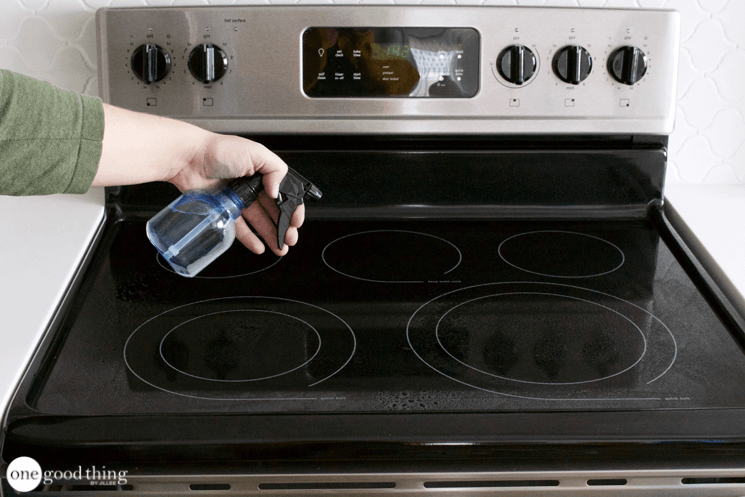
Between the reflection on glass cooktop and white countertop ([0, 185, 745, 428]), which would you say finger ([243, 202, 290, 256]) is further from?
white countertop ([0, 185, 745, 428])

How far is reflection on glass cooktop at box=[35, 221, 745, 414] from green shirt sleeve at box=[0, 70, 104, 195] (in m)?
0.20

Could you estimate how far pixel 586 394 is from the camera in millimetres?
677

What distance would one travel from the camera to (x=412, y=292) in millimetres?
884

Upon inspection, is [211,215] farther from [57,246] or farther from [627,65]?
[627,65]

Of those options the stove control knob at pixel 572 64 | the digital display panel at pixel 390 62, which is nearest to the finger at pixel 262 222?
the digital display panel at pixel 390 62

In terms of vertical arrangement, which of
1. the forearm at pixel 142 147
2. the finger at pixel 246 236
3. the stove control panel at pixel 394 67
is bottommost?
the finger at pixel 246 236

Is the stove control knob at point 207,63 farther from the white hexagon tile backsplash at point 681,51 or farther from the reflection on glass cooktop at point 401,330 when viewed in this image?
the reflection on glass cooktop at point 401,330

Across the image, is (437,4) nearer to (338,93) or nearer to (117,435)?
(338,93)

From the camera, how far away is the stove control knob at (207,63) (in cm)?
99

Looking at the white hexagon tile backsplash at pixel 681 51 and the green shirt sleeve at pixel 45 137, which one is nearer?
the green shirt sleeve at pixel 45 137

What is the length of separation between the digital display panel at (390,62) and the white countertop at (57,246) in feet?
1.29

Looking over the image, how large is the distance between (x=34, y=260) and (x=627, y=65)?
34.8 inches

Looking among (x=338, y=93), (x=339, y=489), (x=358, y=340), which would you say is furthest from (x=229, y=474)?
(x=338, y=93)

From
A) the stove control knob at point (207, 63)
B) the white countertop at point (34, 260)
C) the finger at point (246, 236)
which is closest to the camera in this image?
the white countertop at point (34, 260)
